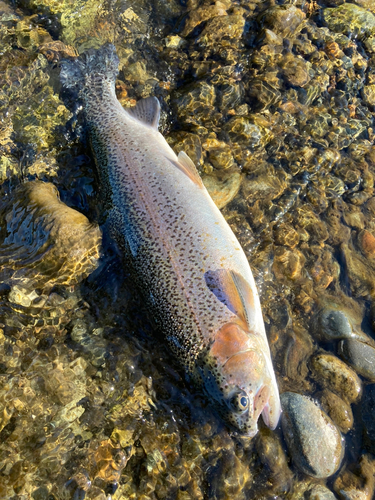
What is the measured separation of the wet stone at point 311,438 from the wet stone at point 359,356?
561 millimetres

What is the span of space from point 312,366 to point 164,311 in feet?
5.12

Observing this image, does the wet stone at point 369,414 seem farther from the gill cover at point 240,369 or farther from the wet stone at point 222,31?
the wet stone at point 222,31

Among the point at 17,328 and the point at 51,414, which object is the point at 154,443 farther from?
the point at 17,328

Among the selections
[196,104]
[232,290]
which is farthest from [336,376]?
[196,104]

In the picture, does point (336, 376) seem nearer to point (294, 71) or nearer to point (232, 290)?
point (232, 290)

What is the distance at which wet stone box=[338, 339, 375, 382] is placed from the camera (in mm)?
3152

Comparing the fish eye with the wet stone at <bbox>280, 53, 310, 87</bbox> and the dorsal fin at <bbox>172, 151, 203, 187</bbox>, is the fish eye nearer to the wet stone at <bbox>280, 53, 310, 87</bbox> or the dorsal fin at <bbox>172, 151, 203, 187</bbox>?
the dorsal fin at <bbox>172, 151, 203, 187</bbox>

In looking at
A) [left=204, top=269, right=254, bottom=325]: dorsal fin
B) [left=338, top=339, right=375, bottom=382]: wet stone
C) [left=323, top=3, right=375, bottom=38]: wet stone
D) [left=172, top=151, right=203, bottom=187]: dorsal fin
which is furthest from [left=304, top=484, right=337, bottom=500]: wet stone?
[left=323, top=3, right=375, bottom=38]: wet stone

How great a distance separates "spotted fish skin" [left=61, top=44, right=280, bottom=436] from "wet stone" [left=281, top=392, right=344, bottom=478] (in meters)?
0.35

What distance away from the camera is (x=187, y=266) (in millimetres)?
2836

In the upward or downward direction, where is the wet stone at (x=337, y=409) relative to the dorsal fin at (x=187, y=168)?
downward

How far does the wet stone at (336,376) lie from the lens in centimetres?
311

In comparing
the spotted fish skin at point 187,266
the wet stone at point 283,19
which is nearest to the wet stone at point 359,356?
the spotted fish skin at point 187,266

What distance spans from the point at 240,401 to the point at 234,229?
1.82m
